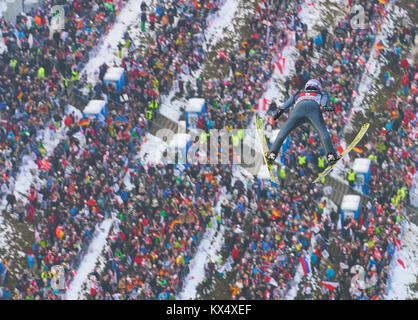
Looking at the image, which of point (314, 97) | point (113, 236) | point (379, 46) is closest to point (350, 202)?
point (113, 236)

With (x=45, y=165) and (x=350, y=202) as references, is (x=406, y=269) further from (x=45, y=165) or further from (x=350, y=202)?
(x=45, y=165)

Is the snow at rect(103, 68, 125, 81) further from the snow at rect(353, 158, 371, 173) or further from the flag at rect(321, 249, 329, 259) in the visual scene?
the flag at rect(321, 249, 329, 259)

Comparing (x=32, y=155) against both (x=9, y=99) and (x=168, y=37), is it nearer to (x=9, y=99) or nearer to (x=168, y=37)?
(x=9, y=99)

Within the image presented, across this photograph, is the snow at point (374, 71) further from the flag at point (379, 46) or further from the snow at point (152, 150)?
the snow at point (152, 150)

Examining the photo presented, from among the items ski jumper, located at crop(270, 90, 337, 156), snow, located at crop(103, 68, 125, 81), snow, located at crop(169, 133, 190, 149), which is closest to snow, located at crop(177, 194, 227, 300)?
snow, located at crop(169, 133, 190, 149)

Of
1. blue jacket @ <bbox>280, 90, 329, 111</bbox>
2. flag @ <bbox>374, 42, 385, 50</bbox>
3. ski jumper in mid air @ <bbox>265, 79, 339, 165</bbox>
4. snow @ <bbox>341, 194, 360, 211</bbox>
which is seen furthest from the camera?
flag @ <bbox>374, 42, 385, 50</bbox>
